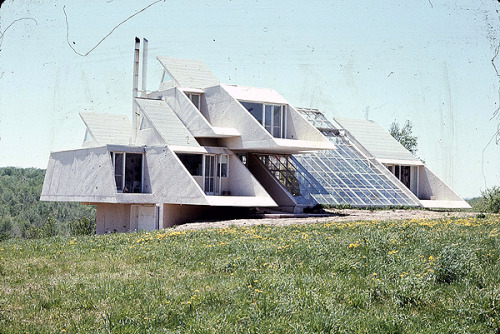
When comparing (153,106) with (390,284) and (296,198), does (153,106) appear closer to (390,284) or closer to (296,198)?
(296,198)

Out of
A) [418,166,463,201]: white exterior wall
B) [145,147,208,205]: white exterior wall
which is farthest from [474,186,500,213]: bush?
[145,147,208,205]: white exterior wall

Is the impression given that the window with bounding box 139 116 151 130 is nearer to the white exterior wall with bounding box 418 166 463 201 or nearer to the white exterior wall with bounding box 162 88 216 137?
the white exterior wall with bounding box 162 88 216 137

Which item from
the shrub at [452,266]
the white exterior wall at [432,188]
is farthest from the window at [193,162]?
the shrub at [452,266]

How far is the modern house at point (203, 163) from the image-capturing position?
34.3 m

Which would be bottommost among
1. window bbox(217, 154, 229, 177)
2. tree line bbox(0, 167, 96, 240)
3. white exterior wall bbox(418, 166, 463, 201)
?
tree line bbox(0, 167, 96, 240)

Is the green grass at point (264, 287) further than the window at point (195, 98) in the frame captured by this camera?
No

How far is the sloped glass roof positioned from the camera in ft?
123

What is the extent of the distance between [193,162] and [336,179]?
9.97m

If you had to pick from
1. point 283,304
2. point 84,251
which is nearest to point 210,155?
point 84,251

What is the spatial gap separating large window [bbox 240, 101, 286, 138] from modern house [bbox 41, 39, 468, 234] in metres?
0.06

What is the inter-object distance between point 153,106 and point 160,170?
6003mm

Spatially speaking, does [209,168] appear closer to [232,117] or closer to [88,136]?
[232,117]

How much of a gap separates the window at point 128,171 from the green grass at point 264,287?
18662mm

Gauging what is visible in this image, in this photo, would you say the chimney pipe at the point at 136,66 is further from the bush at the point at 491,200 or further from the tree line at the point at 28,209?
the tree line at the point at 28,209
